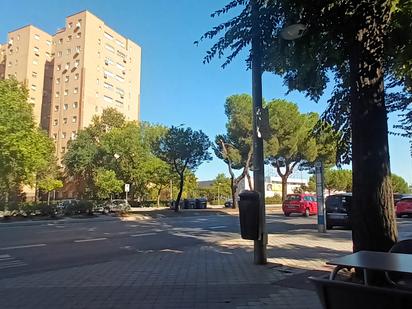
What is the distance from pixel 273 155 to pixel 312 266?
144ft

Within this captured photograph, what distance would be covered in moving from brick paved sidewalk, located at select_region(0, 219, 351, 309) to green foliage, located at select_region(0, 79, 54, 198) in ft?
85.4

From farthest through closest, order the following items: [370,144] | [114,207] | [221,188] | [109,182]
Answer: [221,188], [109,182], [114,207], [370,144]

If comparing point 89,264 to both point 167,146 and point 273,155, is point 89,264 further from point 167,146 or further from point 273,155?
point 273,155

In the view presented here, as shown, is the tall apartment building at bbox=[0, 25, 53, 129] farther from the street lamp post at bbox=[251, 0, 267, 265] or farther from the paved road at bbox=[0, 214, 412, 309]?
the street lamp post at bbox=[251, 0, 267, 265]

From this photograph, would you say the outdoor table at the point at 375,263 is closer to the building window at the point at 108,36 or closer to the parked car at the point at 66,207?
the parked car at the point at 66,207

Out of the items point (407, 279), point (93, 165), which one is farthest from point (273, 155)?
point (407, 279)

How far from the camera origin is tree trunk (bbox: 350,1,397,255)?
6004 mm

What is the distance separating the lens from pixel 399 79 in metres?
8.74

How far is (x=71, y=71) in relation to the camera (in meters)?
76.9

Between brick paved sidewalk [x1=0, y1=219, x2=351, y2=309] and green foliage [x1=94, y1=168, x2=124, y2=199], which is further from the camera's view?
green foliage [x1=94, y1=168, x2=124, y2=199]

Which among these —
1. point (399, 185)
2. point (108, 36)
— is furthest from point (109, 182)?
point (399, 185)

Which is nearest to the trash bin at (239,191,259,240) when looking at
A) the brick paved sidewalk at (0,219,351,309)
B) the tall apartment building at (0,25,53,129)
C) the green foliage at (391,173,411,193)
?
the brick paved sidewalk at (0,219,351,309)

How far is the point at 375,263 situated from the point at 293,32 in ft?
13.0

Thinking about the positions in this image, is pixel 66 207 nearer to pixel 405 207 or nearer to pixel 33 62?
pixel 405 207
